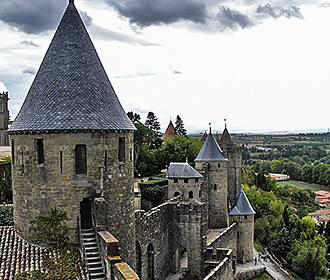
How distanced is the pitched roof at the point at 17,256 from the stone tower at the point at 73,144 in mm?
385

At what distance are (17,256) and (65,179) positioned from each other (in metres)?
2.89

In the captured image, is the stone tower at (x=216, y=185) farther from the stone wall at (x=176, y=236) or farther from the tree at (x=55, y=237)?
the tree at (x=55, y=237)

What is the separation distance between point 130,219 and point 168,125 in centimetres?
6691

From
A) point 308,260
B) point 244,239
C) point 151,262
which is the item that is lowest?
point 308,260

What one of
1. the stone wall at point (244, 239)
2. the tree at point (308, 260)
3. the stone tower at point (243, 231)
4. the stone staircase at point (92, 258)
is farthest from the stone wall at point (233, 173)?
the stone staircase at point (92, 258)

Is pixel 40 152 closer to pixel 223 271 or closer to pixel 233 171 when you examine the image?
pixel 223 271

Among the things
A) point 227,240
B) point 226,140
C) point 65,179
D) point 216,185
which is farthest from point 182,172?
point 65,179

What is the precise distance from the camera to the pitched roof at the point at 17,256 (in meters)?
13.7

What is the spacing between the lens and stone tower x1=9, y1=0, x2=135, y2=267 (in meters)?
14.6

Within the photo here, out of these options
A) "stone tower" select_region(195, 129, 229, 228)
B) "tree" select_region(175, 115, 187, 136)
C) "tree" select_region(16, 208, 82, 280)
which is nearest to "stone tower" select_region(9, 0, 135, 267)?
"tree" select_region(16, 208, 82, 280)

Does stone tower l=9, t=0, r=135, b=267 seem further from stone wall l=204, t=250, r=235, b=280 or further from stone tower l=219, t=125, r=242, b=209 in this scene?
stone tower l=219, t=125, r=242, b=209

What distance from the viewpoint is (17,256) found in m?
14.3

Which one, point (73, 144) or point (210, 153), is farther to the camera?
point (210, 153)

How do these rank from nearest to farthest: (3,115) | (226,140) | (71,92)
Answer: (71,92) < (226,140) < (3,115)
